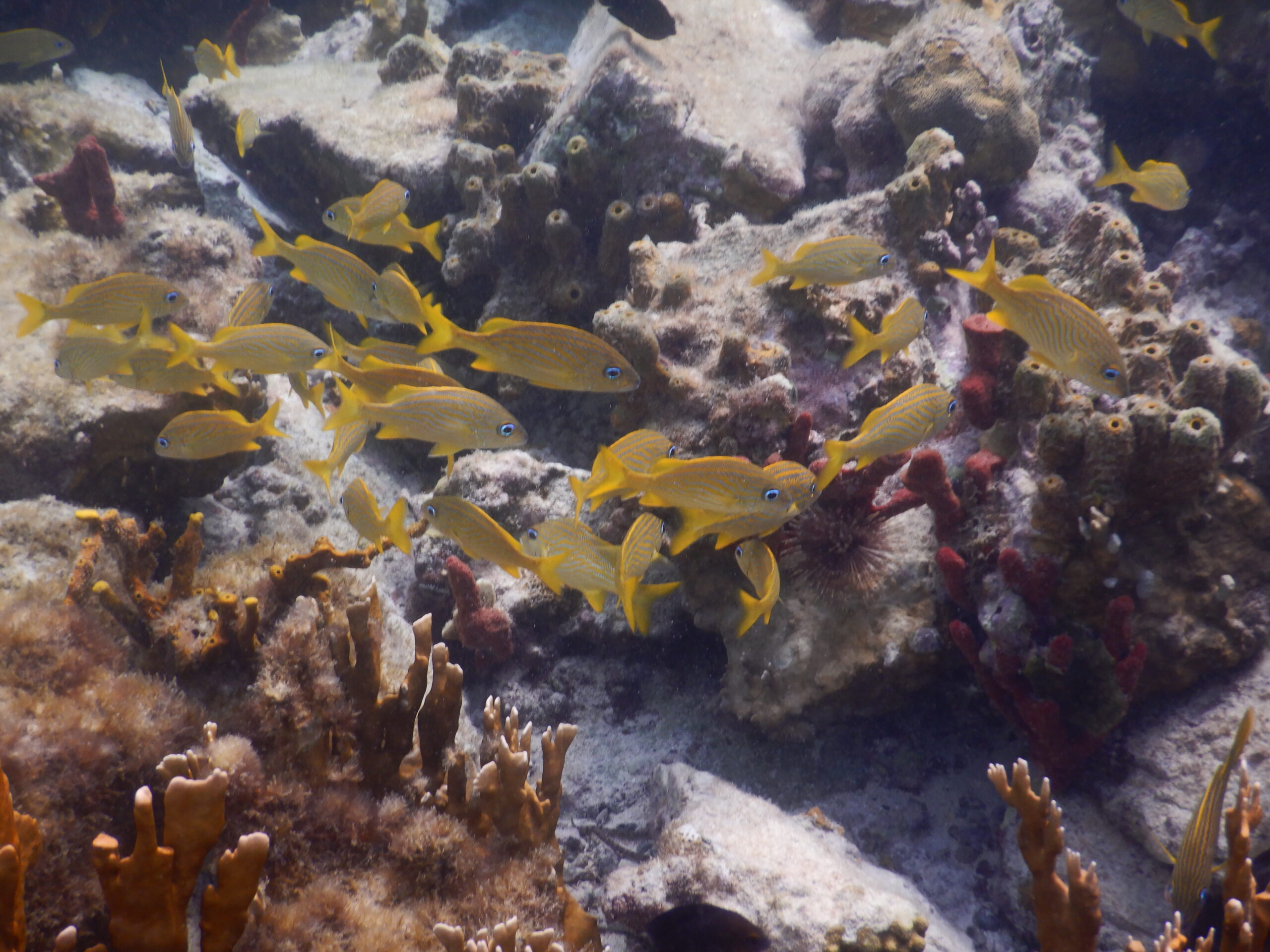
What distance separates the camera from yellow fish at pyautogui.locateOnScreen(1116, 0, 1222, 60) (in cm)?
600

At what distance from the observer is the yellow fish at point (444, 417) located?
2.98 metres

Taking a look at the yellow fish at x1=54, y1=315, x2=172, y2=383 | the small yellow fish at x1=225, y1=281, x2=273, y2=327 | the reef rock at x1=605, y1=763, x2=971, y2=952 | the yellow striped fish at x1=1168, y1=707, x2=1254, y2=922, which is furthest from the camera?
the small yellow fish at x1=225, y1=281, x2=273, y2=327

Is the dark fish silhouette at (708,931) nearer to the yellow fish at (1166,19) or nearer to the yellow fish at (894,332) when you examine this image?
the yellow fish at (894,332)

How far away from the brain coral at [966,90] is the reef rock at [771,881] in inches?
233

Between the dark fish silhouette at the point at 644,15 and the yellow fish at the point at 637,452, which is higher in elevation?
the dark fish silhouette at the point at 644,15

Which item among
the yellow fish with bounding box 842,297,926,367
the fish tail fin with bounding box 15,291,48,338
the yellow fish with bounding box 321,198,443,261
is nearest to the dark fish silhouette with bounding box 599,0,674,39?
the yellow fish with bounding box 321,198,443,261

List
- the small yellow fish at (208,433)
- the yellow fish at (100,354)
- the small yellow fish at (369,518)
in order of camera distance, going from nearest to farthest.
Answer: the small yellow fish at (369,518) → the small yellow fish at (208,433) → the yellow fish at (100,354)

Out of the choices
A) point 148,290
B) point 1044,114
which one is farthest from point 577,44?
point 148,290

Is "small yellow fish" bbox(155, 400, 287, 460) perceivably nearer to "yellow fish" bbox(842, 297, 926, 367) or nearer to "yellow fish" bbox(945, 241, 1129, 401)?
"yellow fish" bbox(842, 297, 926, 367)

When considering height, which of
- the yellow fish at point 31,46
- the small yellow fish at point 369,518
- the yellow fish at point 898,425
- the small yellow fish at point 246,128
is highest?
the yellow fish at point 898,425

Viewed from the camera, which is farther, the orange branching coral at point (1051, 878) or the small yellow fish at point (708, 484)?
the small yellow fish at point (708, 484)

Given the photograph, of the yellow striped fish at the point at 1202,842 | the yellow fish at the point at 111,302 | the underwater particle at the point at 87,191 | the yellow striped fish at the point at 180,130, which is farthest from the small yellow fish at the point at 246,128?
the yellow striped fish at the point at 1202,842

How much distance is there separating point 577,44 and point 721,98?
3239 millimetres

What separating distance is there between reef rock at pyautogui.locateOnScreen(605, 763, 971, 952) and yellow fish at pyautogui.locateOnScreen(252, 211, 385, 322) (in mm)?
3670
